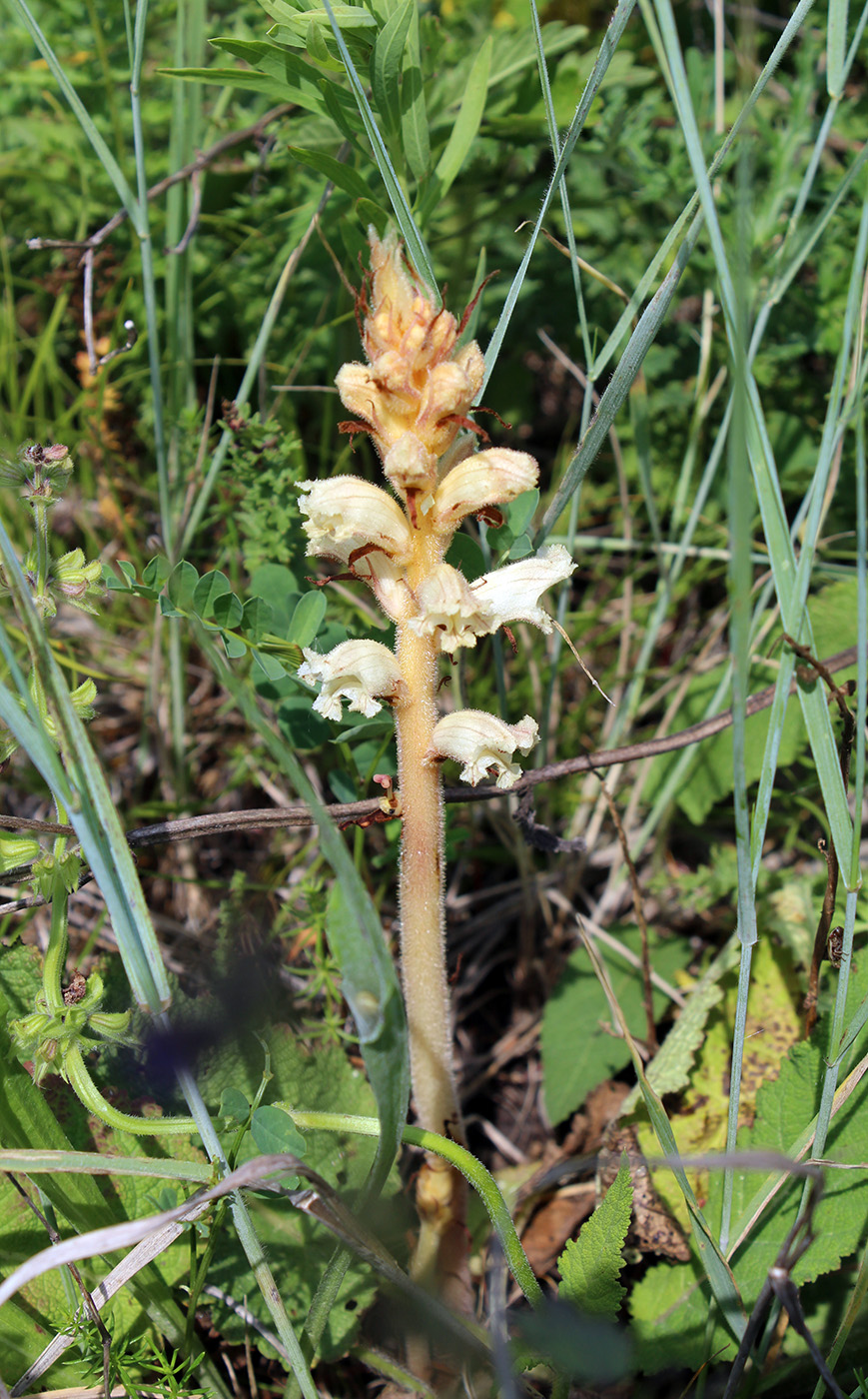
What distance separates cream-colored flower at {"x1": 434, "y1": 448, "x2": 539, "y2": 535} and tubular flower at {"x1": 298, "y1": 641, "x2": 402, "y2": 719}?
24cm

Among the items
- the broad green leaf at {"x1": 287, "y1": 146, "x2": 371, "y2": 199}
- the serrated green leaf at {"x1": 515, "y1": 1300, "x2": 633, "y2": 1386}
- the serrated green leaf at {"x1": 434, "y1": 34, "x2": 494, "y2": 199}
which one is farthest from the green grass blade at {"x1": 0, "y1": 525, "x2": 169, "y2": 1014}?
the serrated green leaf at {"x1": 434, "y1": 34, "x2": 494, "y2": 199}

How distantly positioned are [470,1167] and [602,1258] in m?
0.30

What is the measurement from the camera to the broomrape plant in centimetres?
152

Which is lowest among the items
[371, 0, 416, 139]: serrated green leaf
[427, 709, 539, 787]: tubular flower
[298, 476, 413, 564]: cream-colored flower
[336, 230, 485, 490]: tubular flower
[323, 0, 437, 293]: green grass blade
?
[427, 709, 539, 787]: tubular flower

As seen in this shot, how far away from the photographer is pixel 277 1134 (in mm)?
1628

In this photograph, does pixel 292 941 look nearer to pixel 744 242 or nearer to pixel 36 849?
pixel 36 849

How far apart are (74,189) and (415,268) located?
2570 millimetres

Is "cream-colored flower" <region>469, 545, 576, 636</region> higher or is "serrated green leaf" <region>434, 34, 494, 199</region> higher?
"serrated green leaf" <region>434, 34, 494, 199</region>

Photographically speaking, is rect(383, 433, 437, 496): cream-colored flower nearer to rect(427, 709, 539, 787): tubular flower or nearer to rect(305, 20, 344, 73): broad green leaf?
rect(427, 709, 539, 787): tubular flower

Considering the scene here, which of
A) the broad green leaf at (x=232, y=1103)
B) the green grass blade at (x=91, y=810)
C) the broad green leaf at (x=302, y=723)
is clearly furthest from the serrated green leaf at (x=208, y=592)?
the broad green leaf at (x=232, y=1103)

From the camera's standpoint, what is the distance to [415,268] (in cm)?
156

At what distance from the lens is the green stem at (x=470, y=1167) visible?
1541mm

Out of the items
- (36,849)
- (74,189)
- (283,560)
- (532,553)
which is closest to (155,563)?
(283,560)

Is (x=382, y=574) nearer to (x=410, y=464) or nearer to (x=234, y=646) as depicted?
(x=410, y=464)
